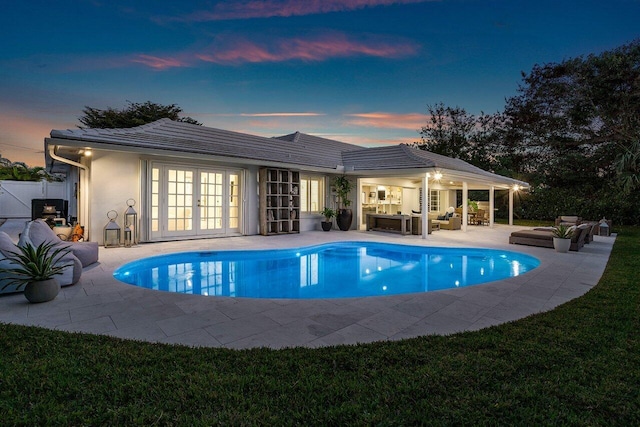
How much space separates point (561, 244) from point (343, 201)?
7360mm

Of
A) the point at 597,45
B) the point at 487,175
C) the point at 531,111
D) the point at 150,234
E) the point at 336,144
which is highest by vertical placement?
the point at 597,45

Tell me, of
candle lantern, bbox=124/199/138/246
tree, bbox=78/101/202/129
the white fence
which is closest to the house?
candle lantern, bbox=124/199/138/246

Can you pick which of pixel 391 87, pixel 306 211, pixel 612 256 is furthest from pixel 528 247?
pixel 391 87

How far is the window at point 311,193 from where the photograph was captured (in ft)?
41.7

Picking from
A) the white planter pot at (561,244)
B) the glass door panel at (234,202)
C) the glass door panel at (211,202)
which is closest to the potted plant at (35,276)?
the glass door panel at (211,202)

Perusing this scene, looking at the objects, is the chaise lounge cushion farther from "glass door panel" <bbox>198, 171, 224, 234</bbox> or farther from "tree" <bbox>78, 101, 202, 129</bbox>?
"tree" <bbox>78, 101, 202, 129</bbox>

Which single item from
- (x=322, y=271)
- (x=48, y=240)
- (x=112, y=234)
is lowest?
(x=322, y=271)

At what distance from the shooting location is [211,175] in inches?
398

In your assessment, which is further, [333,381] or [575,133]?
[575,133]

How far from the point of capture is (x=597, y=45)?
13.3 m

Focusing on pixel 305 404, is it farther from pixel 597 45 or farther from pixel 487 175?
pixel 597 45

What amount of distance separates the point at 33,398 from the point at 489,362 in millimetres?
2937

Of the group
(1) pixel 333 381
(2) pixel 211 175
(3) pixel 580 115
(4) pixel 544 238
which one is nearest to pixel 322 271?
(1) pixel 333 381

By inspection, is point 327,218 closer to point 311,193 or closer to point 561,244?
point 311,193
